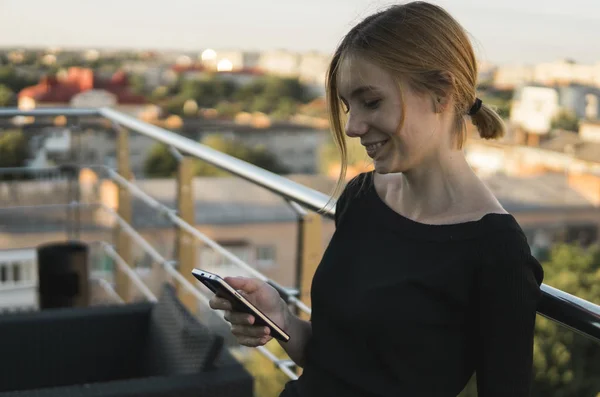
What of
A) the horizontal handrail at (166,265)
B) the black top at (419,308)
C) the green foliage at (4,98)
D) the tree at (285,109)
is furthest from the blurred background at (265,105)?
the black top at (419,308)

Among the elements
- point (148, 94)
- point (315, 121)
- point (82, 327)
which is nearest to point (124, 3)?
point (148, 94)

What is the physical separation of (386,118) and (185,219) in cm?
162

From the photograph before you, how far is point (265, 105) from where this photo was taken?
193ft

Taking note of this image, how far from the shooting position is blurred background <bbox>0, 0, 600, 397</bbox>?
22.8 m

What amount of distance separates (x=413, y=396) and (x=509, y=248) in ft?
0.66

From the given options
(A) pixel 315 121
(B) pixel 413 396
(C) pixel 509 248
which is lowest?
(A) pixel 315 121

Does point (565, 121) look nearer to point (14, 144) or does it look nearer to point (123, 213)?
point (14, 144)

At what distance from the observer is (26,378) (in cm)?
165

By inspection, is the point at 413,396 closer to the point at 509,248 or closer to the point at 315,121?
the point at 509,248

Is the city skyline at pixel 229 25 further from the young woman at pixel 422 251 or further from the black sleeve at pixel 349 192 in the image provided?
the young woman at pixel 422 251

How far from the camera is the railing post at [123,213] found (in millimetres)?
2969

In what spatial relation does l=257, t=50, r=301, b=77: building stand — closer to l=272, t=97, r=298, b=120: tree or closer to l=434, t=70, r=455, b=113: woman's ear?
l=272, t=97, r=298, b=120: tree

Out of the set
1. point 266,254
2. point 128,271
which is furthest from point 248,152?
point 128,271

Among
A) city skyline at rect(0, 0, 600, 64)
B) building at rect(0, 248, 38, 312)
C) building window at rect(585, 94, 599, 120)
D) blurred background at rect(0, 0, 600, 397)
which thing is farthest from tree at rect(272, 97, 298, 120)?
building at rect(0, 248, 38, 312)
